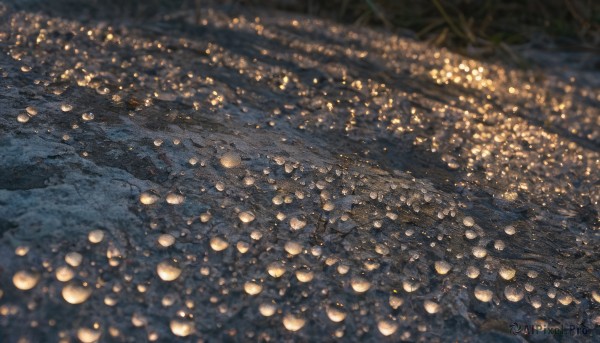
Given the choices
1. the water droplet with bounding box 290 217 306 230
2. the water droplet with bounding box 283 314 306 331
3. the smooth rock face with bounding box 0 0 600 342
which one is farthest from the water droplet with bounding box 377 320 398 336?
the water droplet with bounding box 290 217 306 230

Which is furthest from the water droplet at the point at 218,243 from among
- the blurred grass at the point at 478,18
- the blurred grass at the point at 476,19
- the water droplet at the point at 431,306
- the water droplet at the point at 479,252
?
the blurred grass at the point at 478,18

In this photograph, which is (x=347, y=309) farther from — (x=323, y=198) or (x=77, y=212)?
(x=77, y=212)

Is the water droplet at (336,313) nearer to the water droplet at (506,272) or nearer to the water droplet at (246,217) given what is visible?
the water droplet at (246,217)

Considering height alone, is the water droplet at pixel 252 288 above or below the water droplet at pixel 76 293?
below

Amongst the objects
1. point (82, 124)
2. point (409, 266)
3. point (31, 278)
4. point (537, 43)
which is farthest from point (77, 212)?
point (537, 43)

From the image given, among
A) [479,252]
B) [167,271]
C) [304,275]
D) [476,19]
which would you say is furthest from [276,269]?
[476,19]

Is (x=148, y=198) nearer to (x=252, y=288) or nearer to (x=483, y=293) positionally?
(x=252, y=288)

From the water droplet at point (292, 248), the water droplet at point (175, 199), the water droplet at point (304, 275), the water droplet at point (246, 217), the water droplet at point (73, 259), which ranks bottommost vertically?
the water droplet at point (304, 275)
